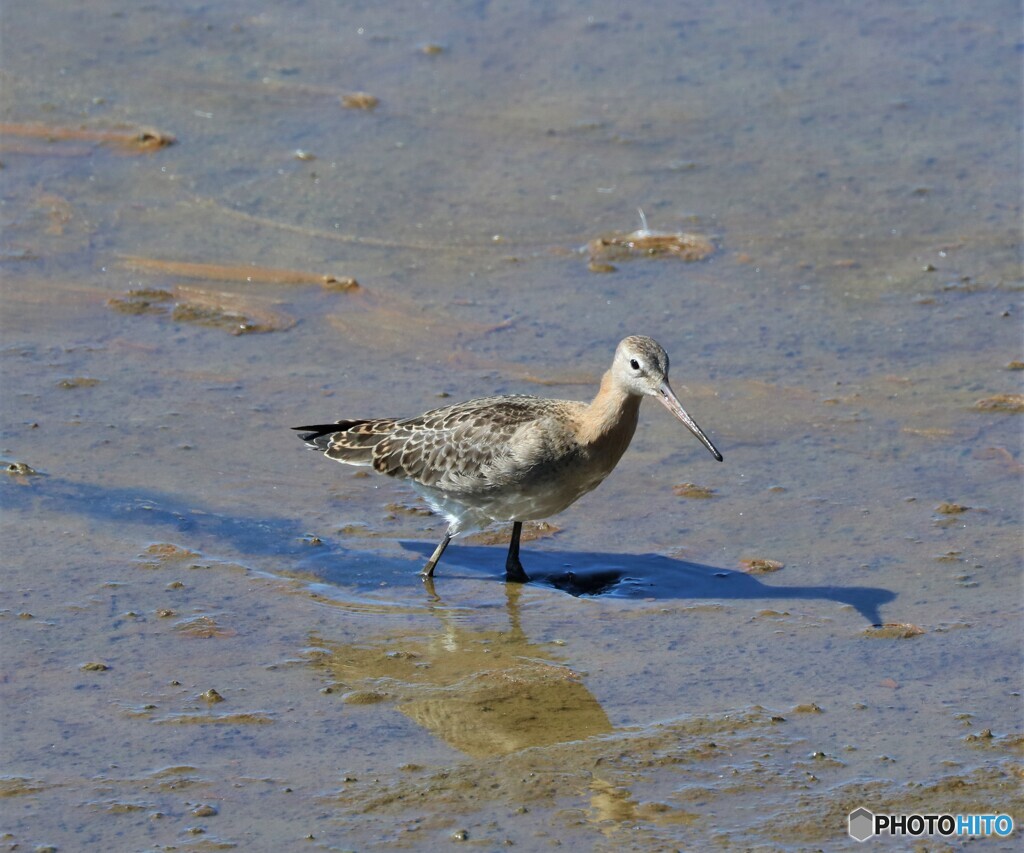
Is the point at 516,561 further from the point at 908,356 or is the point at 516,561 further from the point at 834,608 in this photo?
the point at 908,356

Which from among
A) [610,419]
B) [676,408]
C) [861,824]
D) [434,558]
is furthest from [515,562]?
[861,824]

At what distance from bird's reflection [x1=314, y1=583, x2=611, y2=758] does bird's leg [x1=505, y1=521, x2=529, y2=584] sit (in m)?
0.42

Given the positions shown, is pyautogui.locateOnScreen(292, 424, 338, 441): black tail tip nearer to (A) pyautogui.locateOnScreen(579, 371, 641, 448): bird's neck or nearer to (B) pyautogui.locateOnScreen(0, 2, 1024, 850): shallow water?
(B) pyautogui.locateOnScreen(0, 2, 1024, 850): shallow water

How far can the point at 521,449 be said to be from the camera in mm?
8062

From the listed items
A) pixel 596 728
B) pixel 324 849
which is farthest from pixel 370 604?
pixel 324 849

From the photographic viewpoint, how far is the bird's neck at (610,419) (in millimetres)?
8086

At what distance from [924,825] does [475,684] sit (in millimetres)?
1996

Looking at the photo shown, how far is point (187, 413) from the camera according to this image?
30.7ft

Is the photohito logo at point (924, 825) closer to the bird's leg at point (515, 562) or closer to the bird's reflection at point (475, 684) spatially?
the bird's reflection at point (475, 684)

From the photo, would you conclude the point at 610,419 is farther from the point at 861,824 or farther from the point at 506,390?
the point at 861,824

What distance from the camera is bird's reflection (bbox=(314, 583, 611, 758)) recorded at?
22.3 ft

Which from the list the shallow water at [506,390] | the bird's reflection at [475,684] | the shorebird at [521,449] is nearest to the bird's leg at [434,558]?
the shorebird at [521,449]

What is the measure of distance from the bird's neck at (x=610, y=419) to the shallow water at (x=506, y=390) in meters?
0.63

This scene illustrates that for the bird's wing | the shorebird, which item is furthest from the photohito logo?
the bird's wing
